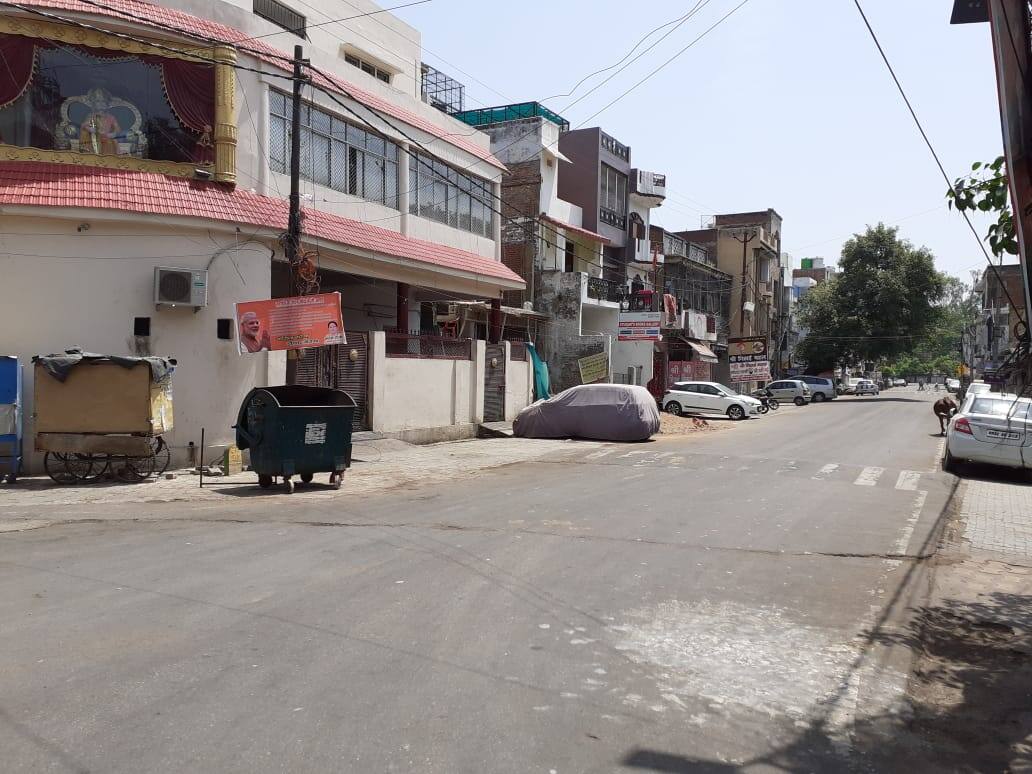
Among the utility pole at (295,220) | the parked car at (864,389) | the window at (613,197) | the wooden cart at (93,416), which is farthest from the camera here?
the parked car at (864,389)

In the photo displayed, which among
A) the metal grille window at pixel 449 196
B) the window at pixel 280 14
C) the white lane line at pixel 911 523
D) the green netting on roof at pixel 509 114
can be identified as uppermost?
the green netting on roof at pixel 509 114

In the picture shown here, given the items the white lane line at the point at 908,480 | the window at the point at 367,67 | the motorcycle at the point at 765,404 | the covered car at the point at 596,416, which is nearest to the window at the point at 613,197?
the motorcycle at the point at 765,404

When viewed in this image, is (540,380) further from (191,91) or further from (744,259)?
(744,259)

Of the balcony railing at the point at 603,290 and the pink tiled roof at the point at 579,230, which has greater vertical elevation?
Answer: the pink tiled roof at the point at 579,230

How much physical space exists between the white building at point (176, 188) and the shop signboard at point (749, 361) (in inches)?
933

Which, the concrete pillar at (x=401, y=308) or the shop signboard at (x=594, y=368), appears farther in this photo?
the shop signboard at (x=594, y=368)

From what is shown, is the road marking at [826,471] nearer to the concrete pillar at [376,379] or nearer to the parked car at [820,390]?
the concrete pillar at [376,379]

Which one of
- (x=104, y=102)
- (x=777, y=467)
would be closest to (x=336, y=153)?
(x=104, y=102)

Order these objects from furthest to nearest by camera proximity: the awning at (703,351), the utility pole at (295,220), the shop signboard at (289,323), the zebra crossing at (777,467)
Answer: the awning at (703,351) < the shop signboard at (289,323) < the utility pole at (295,220) < the zebra crossing at (777,467)

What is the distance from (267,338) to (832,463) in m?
12.0

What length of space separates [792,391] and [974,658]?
4653 cm

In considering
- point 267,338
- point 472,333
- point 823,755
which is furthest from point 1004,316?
point 823,755

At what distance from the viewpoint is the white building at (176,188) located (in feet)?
50.0

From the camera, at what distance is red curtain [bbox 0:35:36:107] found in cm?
1529
